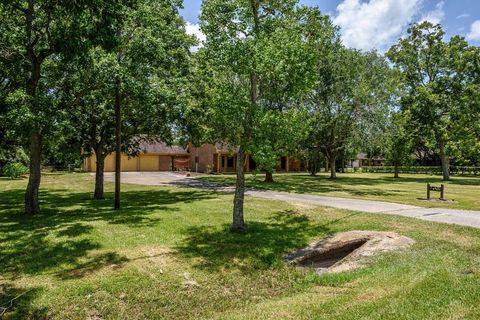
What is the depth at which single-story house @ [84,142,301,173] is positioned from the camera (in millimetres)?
54844

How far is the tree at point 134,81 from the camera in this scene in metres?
16.1

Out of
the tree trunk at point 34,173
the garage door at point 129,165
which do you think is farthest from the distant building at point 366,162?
the tree trunk at point 34,173

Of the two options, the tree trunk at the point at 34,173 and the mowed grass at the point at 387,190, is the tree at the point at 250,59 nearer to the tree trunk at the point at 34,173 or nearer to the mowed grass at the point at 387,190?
the tree trunk at the point at 34,173

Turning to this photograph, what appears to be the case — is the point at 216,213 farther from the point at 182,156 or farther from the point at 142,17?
the point at 182,156

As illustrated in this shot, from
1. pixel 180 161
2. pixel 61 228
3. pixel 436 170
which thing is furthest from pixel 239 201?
pixel 436 170

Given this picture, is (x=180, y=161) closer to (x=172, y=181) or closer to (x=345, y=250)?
(x=172, y=181)

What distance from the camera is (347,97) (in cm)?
3312

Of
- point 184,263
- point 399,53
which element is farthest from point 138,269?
point 399,53

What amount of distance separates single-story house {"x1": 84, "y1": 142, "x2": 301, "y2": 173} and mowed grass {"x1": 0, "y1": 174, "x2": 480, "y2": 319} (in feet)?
125

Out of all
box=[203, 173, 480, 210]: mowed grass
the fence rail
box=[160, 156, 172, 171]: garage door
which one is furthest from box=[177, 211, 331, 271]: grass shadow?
the fence rail

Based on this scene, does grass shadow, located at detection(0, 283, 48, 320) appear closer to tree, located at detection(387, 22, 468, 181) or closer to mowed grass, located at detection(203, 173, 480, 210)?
mowed grass, located at detection(203, 173, 480, 210)

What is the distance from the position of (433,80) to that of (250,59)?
1585 inches

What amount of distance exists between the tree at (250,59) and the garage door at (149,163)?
47.2 meters

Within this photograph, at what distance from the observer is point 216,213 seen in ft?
55.3
